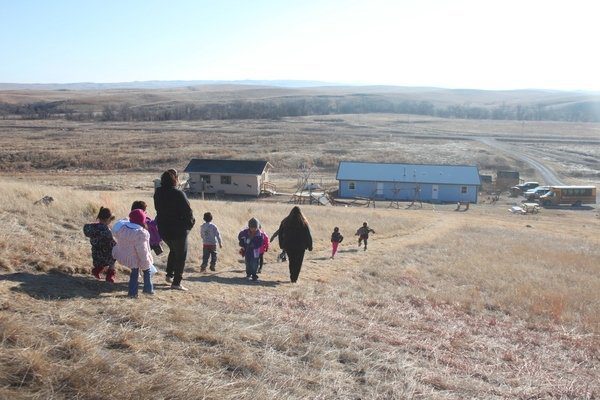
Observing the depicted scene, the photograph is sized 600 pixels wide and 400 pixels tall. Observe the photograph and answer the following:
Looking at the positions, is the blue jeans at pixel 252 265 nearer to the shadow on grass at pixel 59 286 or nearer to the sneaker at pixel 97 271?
the shadow on grass at pixel 59 286

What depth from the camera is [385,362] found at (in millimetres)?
6945

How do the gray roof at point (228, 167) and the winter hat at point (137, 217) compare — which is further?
the gray roof at point (228, 167)

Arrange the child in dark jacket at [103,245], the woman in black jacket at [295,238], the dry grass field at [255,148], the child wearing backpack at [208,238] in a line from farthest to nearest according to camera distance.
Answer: the dry grass field at [255,148]
the child wearing backpack at [208,238]
the woman in black jacket at [295,238]
the child in dark jacket at [103,245]

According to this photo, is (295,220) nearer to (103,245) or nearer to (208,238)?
(208,238)

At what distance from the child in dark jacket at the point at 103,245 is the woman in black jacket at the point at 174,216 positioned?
2.56ft

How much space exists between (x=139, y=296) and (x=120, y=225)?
3.53ft

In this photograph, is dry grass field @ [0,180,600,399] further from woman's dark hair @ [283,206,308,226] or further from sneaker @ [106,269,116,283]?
woman's dark hair @ [283,206,308,226]

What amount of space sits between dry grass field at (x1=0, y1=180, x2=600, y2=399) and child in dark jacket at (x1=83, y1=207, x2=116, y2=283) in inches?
13.4

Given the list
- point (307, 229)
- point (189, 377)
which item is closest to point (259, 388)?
point (189, 377)

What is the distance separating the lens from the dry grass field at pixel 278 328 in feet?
17.3

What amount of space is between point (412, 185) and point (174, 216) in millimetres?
47596

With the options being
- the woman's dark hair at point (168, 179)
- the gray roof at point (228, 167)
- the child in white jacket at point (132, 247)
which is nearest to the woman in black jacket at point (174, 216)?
the woman's dark hair at point (168, 179)

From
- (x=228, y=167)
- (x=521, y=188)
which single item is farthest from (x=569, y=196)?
(x=228, y=167)

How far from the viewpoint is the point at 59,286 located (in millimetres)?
7785
